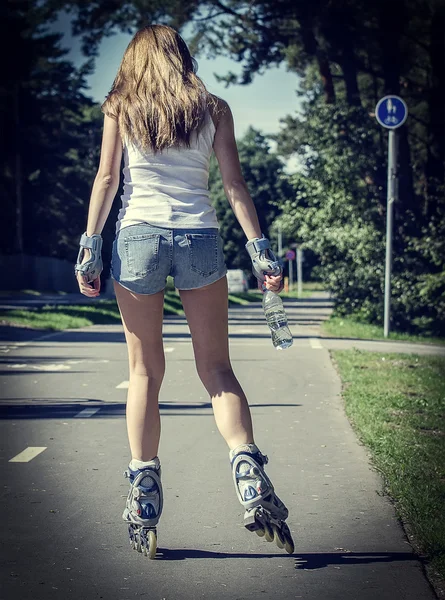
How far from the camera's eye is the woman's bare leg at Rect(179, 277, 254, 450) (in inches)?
180

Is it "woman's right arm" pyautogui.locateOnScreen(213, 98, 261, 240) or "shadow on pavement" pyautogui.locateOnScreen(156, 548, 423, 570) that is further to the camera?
"woman's right arm" pyautogui.locateOnScreen(213, 98, 261, 240)

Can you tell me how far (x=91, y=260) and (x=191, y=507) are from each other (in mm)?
1528

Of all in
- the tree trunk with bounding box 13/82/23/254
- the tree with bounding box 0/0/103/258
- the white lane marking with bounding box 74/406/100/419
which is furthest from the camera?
the tree trunk with bounding box 13/82/23/254

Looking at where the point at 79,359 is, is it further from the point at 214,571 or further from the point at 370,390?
the point at 214,571

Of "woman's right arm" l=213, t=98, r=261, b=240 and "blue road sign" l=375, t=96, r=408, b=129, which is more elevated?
"blue road sign" l=375, t=96, r=408, b=129

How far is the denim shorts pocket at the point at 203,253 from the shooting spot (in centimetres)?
451

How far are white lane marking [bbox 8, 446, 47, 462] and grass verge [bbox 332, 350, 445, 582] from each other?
206cm

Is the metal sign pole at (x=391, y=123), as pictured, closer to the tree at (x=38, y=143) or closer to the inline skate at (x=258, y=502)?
the inline skate at (x=258, y=502)

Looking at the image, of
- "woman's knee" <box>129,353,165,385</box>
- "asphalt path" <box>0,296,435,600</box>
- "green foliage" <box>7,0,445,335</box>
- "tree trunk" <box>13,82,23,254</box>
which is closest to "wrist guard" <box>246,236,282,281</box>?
"woman's knee" <box>129,353,165,385</box>

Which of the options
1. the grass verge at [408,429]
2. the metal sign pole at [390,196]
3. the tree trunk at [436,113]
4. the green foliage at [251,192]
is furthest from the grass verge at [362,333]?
the green foliage at [251,192]

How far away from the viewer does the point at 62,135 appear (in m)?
64.1

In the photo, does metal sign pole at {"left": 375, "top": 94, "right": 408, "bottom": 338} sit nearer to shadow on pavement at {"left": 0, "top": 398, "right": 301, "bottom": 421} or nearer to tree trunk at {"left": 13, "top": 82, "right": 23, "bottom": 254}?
shadow on pavement at {"left": 0, "top": 398, "right": 301, "bottom": 421}

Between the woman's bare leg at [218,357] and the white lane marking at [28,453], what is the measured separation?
8.39 ft

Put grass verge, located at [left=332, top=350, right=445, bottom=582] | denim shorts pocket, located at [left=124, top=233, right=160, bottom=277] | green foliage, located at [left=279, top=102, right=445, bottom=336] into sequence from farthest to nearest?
1. green foliage, located at [left=279, top=102, right=445, bottom=336]
2. grass verge, located at [left=332, top=350, right=445, bottom=582]
3. denim shorts pocket, located at [left=124, top=233, right=160, bottom=277]
